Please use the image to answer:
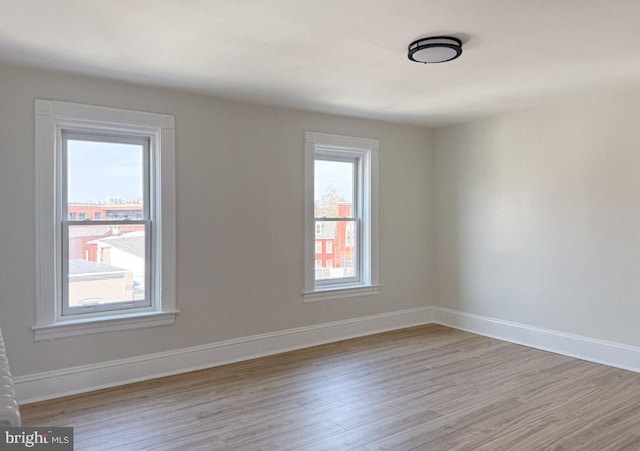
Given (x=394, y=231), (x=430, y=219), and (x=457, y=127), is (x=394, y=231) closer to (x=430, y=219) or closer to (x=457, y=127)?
(x=430, y=219)

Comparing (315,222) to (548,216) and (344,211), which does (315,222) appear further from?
(548,216)

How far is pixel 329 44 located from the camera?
300 cm

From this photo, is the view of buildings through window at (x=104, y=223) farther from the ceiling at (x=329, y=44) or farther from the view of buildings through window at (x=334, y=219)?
the view of buildings through window at (x=334, y=219)

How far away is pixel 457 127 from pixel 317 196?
6.68ft

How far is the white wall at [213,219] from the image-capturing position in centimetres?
341

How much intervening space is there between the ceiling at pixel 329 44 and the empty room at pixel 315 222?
0.9 inches

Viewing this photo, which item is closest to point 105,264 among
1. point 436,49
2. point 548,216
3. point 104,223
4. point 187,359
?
point 104,223

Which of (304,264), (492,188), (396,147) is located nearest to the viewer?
(304,264)

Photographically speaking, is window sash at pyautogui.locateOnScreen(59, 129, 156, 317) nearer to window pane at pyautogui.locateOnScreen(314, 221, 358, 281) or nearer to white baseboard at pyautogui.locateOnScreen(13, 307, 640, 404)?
white baseboard at pyautogui.locateOnScreen(13, 307, 640, 404)

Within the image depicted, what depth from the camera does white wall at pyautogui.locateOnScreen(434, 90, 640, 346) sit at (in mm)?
4133

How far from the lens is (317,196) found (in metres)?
5.12

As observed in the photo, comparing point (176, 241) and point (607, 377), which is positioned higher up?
point (176, 241)

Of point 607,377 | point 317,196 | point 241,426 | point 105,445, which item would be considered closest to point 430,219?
point 317,196

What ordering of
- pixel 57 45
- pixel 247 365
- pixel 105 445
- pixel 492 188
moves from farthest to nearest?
pixel 492 188 < pixel 247 365 < pixel 57 45 < pixel 105 445
